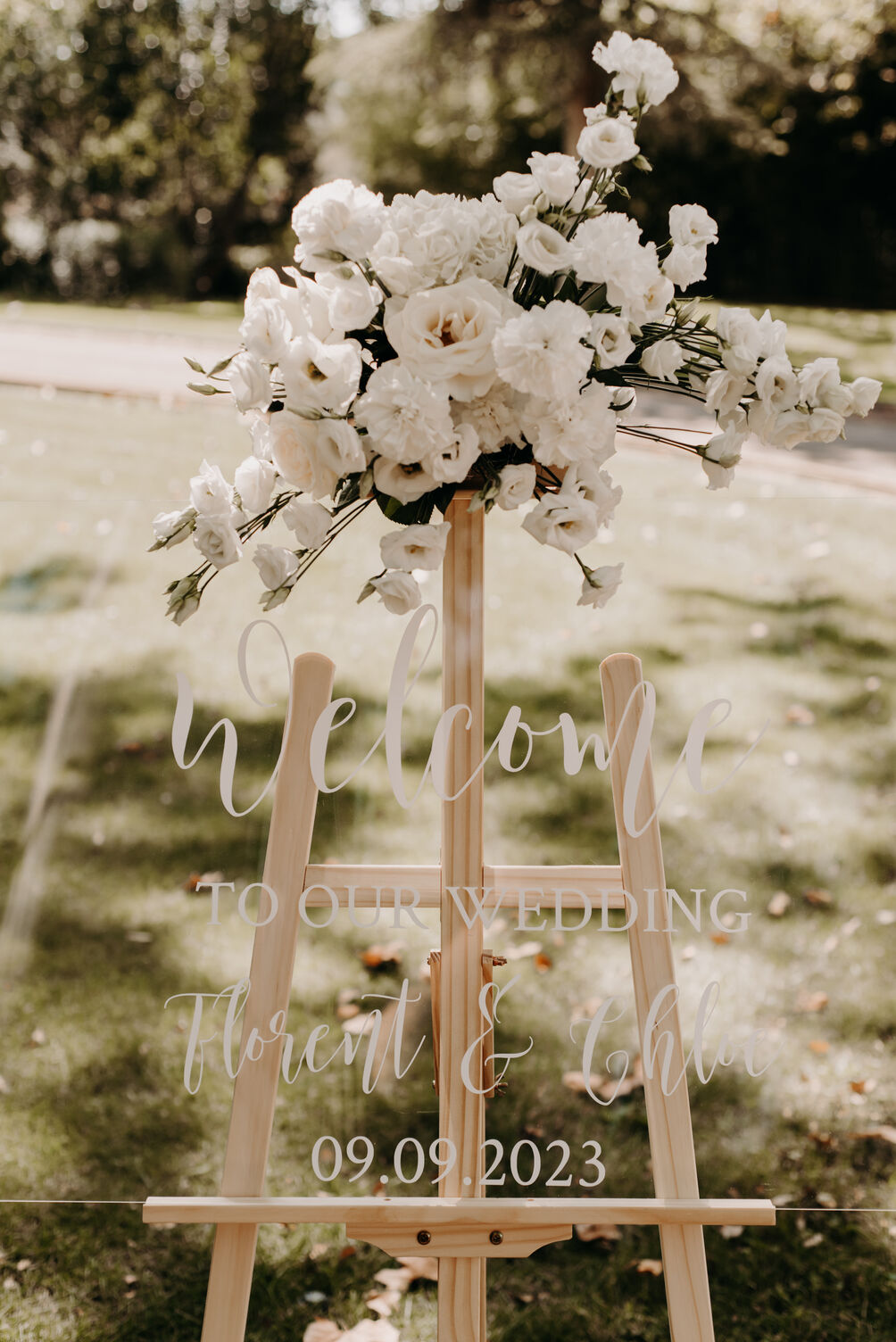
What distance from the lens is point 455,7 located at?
37.3 feet

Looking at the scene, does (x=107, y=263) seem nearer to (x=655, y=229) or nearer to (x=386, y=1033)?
(x=655, y=229)

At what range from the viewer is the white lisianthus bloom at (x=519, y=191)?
1282 millimetres

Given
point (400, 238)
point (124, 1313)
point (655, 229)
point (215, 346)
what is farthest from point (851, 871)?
point (655, 229)

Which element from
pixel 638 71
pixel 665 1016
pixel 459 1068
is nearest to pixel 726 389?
pixel 638 71

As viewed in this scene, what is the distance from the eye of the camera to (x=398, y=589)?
1278 mm

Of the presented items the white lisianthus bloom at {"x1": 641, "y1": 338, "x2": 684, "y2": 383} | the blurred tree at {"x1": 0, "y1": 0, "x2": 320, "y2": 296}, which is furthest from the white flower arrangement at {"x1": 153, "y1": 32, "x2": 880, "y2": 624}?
the blurred tree at {"x1": 0, "y1": 0, "x2": 320, "y2": 296}

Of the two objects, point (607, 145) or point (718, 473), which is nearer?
point (607, 145)

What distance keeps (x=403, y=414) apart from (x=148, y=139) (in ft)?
51.2

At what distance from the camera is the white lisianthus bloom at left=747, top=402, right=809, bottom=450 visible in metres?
1.31

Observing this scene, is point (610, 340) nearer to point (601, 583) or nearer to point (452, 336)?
point (452, 336)

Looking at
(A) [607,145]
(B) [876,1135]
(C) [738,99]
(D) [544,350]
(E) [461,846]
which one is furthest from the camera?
→ (C) [738,99]

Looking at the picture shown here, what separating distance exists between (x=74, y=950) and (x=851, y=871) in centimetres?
206

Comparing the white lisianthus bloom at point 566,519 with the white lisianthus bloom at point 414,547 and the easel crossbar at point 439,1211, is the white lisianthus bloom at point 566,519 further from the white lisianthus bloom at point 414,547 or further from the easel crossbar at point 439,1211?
the easel crossbar at point 439,1211

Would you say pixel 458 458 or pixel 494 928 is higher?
pixel 494 928
